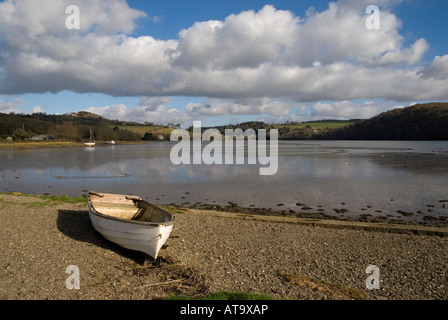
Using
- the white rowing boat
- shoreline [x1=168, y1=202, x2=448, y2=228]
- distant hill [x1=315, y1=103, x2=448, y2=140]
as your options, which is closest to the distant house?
shoreline [x1=168, y1=202, x2=448, y2=228]

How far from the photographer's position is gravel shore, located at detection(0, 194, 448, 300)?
6.57m

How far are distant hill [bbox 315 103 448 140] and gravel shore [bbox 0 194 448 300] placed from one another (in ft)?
445

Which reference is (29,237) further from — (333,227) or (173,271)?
(333,227)

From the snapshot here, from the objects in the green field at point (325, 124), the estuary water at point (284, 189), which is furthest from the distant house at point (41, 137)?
the green field at point (325, 124)

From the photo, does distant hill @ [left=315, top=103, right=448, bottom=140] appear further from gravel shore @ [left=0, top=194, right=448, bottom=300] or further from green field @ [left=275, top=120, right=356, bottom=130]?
gravel shore @ [left=0, top=194, right=448, bottom=300]

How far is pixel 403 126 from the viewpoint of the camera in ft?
447

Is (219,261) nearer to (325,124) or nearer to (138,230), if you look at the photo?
(138,230)

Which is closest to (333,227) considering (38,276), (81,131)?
(38,276)

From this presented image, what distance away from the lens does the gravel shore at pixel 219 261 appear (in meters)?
6.57

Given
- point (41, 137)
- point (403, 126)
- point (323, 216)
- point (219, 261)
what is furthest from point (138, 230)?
point (403, 126)

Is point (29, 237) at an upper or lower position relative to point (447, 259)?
upper

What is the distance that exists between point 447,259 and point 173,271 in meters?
7.12

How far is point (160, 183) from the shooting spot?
24.5m
